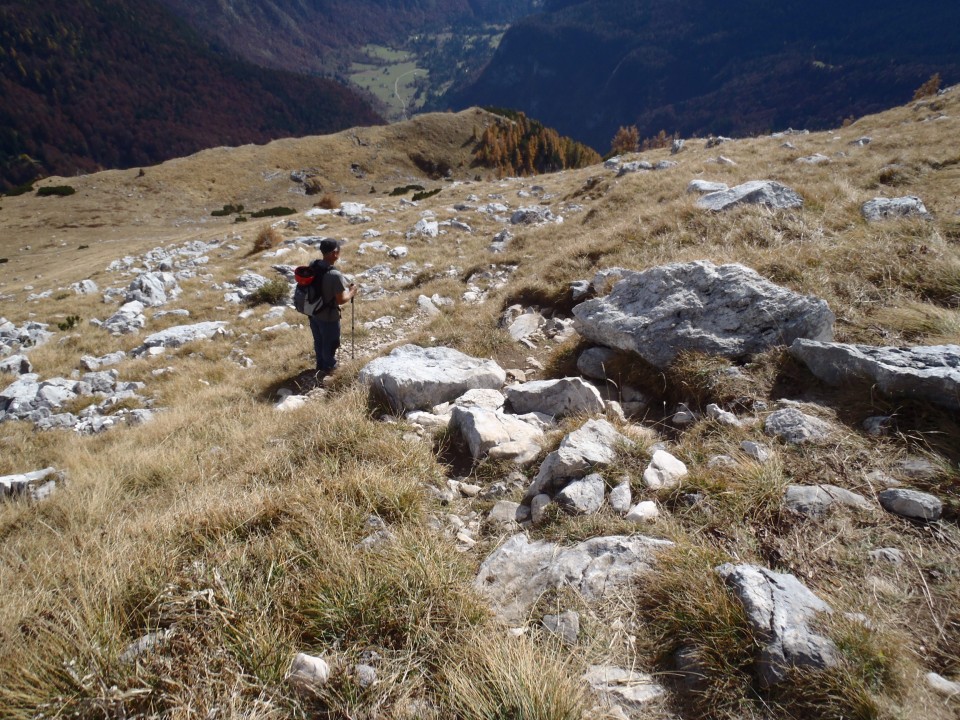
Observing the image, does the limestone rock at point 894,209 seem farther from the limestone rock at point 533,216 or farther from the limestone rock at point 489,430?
the limestone rock at point 533,216

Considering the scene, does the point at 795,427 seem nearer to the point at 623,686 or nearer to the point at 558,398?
the point at 558,398

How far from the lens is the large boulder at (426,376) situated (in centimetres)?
537

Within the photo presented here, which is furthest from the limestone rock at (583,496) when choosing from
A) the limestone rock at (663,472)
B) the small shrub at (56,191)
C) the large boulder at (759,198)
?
the small shrub at (56,191)

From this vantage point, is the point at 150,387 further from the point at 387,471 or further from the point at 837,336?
the point at 837,336

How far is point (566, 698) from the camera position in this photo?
72.2 inches

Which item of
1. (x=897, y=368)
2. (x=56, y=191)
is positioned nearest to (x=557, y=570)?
(x=897, y=368)

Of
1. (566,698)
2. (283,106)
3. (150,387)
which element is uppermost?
(283,106)

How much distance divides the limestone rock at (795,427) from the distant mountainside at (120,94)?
15648 cm

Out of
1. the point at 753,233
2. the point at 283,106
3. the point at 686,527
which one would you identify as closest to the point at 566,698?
the point at 686,527

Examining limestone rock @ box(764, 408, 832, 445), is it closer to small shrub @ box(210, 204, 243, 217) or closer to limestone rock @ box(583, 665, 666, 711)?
limestone rock @ box(583, 665, 666, 711)

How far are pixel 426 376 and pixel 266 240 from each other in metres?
17.7

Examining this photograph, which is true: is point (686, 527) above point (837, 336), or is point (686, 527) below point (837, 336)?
below

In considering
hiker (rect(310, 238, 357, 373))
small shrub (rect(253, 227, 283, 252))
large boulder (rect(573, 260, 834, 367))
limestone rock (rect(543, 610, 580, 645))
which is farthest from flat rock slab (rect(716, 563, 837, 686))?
small shrub (rect(253, 227, 283, 252))

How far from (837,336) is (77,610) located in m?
6.33
